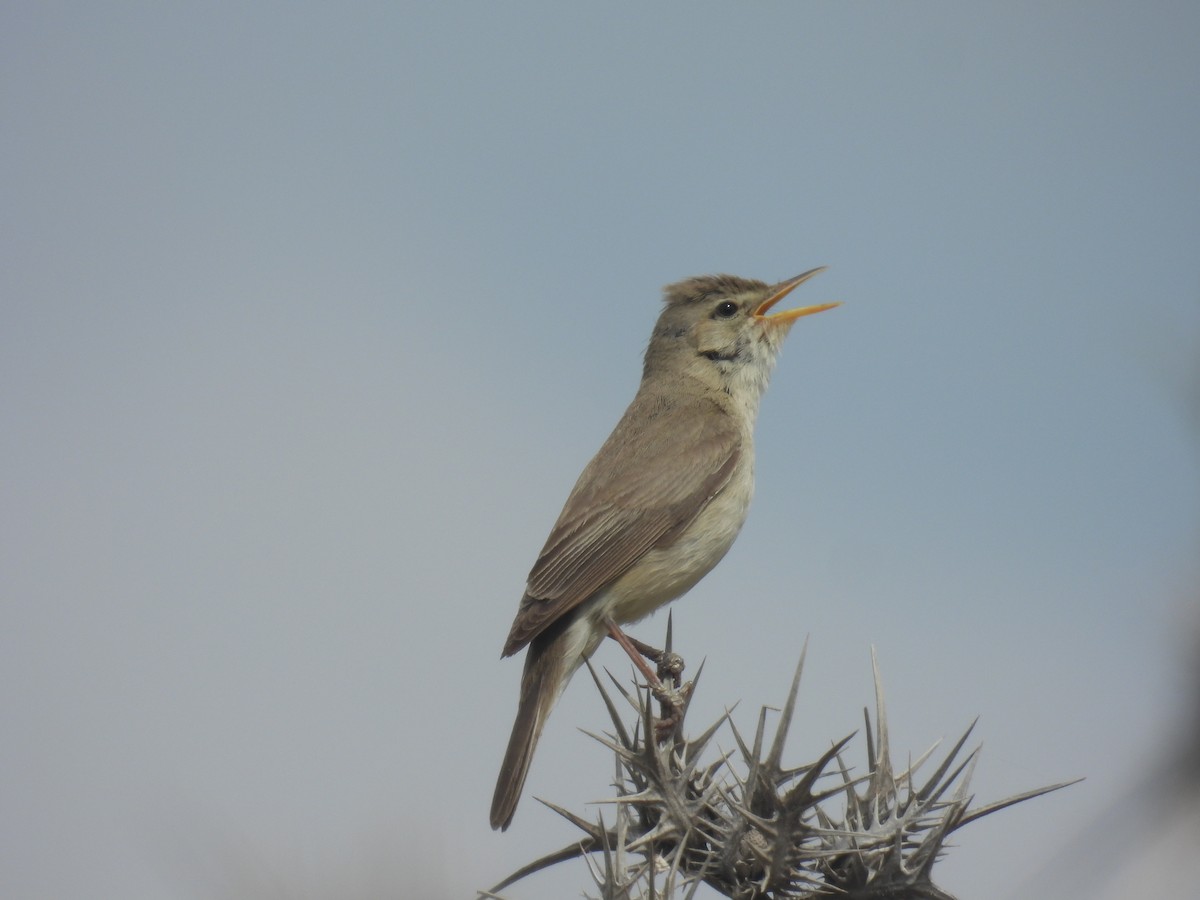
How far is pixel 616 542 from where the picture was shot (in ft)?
18.3

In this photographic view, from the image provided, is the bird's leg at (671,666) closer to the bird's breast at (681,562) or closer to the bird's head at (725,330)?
the bird's breast at (681,562)

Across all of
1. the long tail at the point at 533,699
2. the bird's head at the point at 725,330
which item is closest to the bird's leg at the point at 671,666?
the long tail at the point at 533,699

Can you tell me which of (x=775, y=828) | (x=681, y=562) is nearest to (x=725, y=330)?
(x=681, y=562)

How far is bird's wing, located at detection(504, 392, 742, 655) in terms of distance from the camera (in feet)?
17.5

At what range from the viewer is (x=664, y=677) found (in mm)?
4312

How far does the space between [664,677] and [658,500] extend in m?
1.55

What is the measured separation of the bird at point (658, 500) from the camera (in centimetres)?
520

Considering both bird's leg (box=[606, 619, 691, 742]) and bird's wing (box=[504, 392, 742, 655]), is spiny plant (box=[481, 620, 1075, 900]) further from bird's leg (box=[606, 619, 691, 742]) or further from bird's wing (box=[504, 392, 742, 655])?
bird's wing (box=[504, 392, 742, 655])

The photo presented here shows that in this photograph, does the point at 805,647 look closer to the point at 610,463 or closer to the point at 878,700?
the point at 878,700

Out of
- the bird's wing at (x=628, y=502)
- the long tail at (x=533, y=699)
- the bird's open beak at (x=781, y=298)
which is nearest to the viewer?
the long tail at (x=533, y=699)

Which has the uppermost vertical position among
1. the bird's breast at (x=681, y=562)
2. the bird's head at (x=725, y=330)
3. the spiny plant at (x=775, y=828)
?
the bird's head at (x=725, y=330)

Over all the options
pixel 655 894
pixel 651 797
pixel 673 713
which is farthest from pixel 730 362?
pixel 655 894

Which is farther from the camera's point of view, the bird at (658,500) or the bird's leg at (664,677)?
the bird at (658,500)

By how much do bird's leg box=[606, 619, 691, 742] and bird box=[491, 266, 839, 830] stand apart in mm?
137
